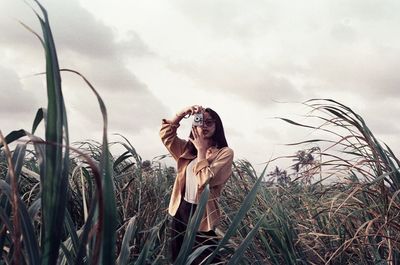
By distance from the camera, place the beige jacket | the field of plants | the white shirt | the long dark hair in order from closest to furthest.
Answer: the field of plants < the beige jacket < the white shirt < the long dark hair

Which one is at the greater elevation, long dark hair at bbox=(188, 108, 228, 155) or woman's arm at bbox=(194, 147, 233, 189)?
long dark hair at bbox=(188, 108, 228, 155)

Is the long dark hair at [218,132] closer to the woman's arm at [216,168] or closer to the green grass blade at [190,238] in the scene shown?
the woman's arm at [216,168]

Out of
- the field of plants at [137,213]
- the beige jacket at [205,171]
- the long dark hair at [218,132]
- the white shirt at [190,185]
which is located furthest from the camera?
the long dark hair at [218,132]

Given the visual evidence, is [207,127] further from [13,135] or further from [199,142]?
[13,135]

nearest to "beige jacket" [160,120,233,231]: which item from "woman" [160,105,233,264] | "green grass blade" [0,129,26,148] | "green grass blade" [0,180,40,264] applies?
"woman" [160,105,233,264]

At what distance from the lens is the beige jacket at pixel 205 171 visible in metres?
2.84

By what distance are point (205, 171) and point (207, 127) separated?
0.32m

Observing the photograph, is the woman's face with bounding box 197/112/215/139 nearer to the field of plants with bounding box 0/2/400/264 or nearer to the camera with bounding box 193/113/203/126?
the camera with bounding box 193/113/203/126

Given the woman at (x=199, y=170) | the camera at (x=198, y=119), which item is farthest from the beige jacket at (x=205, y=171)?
the camera at (x=198, y=119)

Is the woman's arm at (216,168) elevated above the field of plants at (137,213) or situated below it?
above

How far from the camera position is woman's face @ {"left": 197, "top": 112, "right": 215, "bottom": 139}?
312cm

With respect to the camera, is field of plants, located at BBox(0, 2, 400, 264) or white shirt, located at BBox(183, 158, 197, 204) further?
white shirt, located at BBox(183, 158, 197, 204)

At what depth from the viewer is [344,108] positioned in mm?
1751

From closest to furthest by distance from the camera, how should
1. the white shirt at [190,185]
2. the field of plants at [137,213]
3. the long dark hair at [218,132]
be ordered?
the field of plants at [137,213]
the white shirt at [190,185]
the long dark hair at [218,132]
